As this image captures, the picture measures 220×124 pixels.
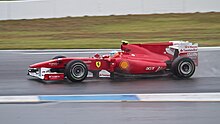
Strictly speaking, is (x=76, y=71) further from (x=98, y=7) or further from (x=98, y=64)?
(x=98, y=7)

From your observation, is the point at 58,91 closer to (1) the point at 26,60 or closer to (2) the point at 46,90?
(2) the point at 46,90

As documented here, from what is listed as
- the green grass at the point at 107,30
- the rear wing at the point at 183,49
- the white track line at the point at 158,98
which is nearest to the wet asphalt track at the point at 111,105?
the white track line at the point at 158,98

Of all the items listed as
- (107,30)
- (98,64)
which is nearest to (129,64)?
(98,64)

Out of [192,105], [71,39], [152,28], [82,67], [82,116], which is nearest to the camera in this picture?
[82,116]

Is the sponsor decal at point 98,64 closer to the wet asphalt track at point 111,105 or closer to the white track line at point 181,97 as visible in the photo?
the wet asphalt track at point 111,105

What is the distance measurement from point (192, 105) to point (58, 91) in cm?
278

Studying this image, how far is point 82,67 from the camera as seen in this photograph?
10914 mm

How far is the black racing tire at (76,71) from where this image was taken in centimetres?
1083

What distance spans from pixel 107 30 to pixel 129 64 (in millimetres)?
16501

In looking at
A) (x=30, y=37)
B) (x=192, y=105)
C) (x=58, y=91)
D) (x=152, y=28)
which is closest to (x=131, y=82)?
(x=58, y=91)

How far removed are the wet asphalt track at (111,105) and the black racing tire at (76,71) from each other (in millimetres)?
156

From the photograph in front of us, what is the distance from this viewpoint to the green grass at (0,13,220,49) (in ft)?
70.3

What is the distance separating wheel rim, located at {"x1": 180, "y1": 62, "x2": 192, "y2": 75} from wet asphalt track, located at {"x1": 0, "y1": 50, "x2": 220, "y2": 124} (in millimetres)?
225

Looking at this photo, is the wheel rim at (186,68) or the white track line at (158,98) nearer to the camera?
the white track line at (158,98)
